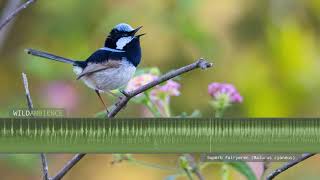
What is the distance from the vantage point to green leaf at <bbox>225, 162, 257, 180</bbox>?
29.5 inches

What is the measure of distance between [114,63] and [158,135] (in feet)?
0.32

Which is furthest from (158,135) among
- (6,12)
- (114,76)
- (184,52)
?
(184,52)

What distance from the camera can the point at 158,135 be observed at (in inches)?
27.2

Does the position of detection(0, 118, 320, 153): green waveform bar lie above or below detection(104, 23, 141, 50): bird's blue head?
below

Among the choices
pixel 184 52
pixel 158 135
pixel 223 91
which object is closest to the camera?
pixel 158 135

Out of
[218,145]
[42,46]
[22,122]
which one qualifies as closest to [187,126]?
[218,145]

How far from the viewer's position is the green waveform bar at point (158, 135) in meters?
0.68

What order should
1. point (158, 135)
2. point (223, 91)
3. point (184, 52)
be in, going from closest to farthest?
point (158, 135) < point (223, 91) < point (184, 52)

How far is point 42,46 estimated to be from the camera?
944mm

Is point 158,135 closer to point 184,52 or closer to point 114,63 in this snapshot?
point 114,63

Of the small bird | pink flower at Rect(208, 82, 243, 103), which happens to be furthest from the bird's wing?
pink flower at Rect(208, 82, 243, 103)

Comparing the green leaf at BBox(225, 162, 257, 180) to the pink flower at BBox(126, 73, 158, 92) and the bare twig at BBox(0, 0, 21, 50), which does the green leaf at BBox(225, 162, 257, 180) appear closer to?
the pink flower at BBox(126, 73, 158, 92)

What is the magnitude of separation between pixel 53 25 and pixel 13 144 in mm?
351

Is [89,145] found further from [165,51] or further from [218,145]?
[165,51]
